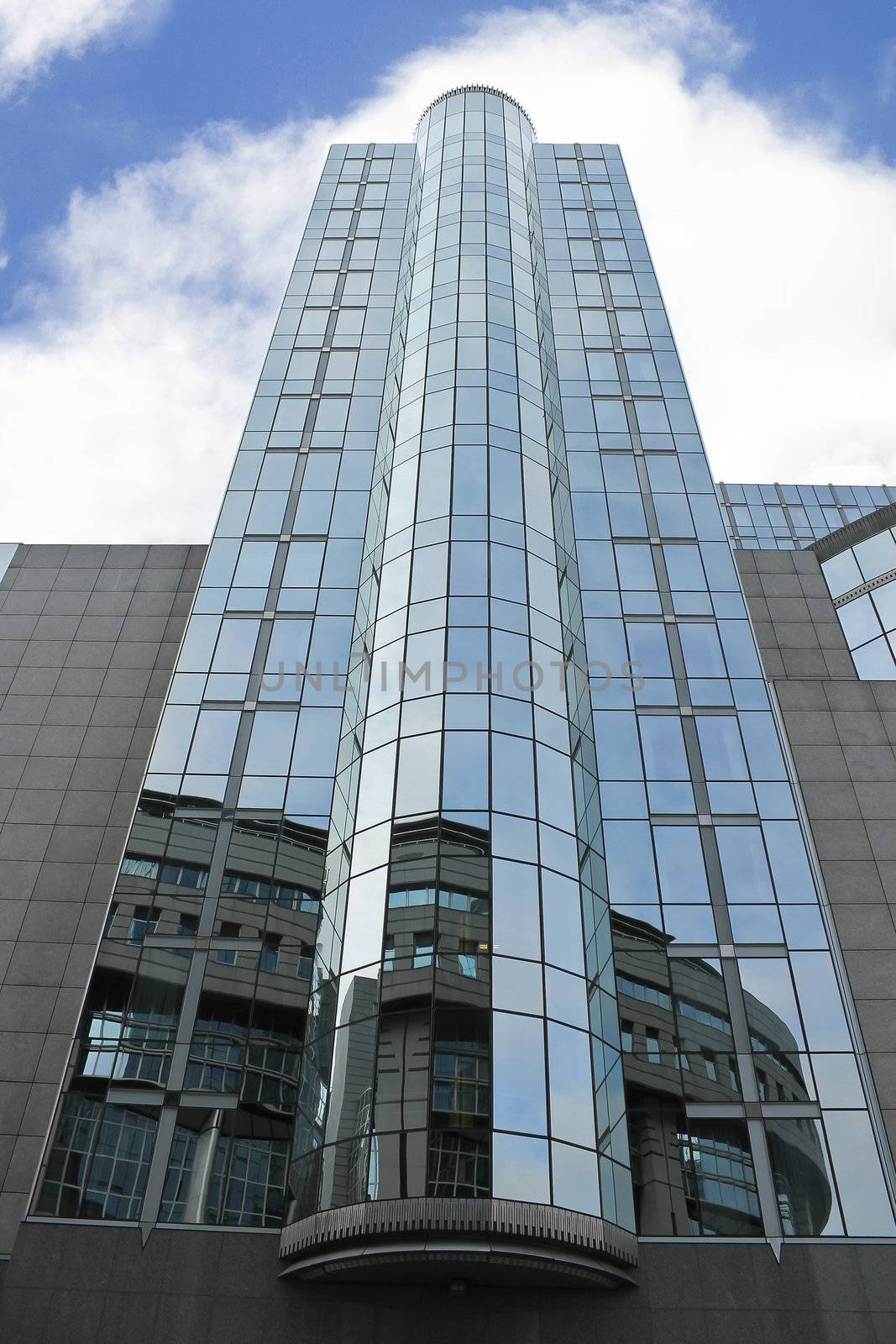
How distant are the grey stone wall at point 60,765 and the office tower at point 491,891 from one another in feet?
7.28

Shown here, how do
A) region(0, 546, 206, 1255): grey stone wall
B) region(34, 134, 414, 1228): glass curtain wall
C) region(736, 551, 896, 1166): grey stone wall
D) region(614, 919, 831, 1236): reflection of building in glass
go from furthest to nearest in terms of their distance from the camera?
region(736, 551, 896, 1166): grey stone wall, region(0, 546, 206, 1255): grey stone wall, region(34, 134, 414, 1228): glass curtain wall, region(614, 919, 831, 1236): reflection of building in glass

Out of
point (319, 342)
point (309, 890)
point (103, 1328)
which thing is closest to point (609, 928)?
point (309, 890)

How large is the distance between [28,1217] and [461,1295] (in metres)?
11.2

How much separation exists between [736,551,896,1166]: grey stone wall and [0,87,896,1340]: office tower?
6.3 inches

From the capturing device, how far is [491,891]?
27297mm

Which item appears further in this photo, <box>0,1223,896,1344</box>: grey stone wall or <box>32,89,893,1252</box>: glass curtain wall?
<box>32,89,893,1252</box>: glass curtain wall

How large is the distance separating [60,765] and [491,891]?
18467mm

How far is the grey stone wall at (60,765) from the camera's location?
29484 millimetres

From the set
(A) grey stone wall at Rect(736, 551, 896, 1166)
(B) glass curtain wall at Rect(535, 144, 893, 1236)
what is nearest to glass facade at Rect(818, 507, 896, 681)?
(A) grey stone wall at Rect(736, 551, 896, 1166)

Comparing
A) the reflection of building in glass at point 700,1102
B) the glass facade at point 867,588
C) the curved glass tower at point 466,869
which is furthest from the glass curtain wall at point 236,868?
the glass facade at point 867,588

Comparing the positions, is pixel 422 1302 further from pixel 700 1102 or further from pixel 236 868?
pixel 236 868

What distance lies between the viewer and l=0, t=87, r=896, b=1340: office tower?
24.1 metres

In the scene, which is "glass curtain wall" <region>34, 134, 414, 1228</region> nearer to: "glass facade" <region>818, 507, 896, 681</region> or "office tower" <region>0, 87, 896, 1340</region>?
"office tower" <region>0, 87, 896, 1340</region>

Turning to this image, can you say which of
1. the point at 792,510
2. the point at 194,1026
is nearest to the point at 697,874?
the point at 194,1026
